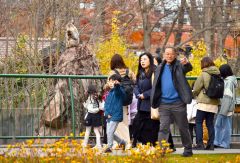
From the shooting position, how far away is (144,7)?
119ft

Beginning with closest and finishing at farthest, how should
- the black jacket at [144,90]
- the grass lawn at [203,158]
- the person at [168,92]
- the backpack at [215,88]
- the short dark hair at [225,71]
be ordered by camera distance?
the grass lawn at [203,158], the person at [168,92], the black jacket at [144,90], the backpack at [215,88], the short dark hair at [225,71]

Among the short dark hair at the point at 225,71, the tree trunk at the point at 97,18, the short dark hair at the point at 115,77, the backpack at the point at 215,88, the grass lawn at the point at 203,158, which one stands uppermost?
the tree trunk at the point at 97,18

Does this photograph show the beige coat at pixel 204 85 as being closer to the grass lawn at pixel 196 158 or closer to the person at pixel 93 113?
the grass lawn at pixel 196 158

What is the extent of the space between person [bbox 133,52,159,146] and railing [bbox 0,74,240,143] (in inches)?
103

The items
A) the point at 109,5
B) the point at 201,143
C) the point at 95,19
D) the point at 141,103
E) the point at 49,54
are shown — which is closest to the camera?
the point at 141,103

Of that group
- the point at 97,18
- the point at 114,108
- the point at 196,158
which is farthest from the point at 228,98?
the point at 97,18

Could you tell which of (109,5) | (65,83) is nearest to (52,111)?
(65,83)

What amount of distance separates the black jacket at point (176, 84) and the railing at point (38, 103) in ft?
12.2

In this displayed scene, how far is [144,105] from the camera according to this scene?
14.7m

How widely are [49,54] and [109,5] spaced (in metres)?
7.93

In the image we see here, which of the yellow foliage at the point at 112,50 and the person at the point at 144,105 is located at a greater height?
the yellow foliage at the point at 112,50

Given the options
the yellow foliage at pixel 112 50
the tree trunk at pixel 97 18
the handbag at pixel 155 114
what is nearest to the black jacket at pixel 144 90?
the handbag at pixel 155 114

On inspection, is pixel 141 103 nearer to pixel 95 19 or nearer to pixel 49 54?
pixel 49 54

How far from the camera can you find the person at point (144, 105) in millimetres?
14664
